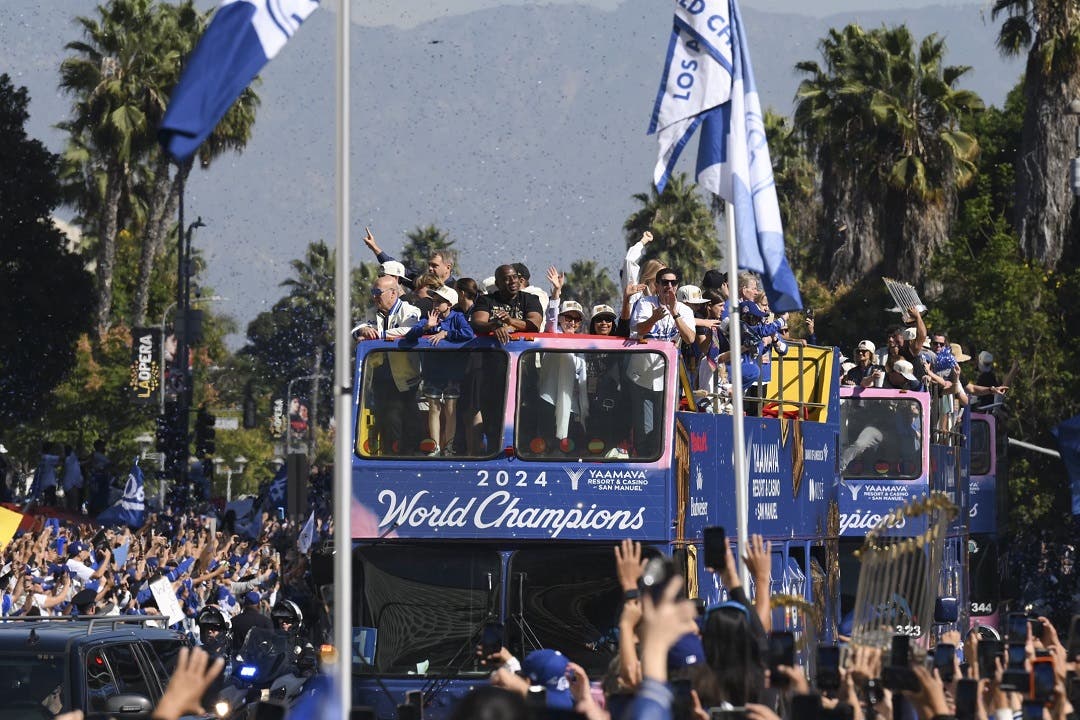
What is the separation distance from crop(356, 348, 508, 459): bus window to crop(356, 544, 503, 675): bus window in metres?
0.66

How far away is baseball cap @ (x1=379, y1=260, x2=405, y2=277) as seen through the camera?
47.5 ft

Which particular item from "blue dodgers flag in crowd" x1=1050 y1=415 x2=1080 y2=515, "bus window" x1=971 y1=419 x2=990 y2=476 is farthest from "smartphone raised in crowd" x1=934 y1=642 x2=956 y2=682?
"blue dodgers flag in crowd" x1=1050 y1=415 x2=1080 y2=515

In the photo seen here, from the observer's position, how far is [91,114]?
48875 mm

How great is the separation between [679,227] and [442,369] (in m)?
51.1

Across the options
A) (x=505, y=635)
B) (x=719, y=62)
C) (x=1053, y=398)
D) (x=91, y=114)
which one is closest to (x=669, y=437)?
(x=505, y=635)

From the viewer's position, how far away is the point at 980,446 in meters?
25.8

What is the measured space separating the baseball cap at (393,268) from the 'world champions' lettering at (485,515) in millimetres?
2048

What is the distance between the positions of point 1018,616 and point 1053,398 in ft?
91.3

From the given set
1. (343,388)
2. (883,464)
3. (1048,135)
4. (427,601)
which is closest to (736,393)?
(427,601)

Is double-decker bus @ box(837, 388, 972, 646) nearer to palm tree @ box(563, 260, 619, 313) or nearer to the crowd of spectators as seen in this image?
the crowd of spectators

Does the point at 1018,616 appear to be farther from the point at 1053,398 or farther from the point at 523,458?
the point at 1053,398

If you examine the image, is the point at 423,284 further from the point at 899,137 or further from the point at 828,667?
the point at 899,137

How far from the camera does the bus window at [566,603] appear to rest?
13031mm

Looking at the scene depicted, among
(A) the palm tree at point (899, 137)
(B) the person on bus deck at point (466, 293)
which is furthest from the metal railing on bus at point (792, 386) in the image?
(A) the palm tree at point (899, 137)
